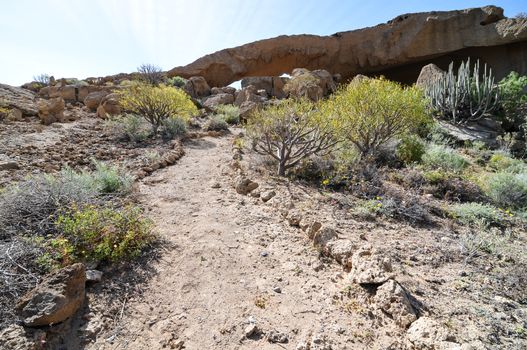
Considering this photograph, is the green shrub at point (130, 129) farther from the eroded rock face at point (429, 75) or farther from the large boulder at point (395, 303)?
the eroded rock face at point (429, 75)

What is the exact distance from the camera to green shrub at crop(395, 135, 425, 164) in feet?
21.3

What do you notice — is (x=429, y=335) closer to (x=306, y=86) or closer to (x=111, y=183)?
(x=111, y=183)

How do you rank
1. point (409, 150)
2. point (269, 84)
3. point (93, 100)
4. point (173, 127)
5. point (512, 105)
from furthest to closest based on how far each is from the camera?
1. point (269, 84)
2. point (93, 100)
3. point (512, 105)
4. point (173, 127)
5. point (409, 150)

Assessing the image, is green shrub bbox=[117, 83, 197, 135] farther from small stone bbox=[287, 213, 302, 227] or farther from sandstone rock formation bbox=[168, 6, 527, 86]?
sandstone rock formation bbox=[168, 6, 527, 86]

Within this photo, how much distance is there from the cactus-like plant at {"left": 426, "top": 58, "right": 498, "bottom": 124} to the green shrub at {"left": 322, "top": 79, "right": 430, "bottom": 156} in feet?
13.6

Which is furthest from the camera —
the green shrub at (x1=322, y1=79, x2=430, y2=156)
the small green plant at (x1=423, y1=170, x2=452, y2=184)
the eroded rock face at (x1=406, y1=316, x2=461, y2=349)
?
the green shrub at (x1=322, y1=79, x2=430, y2=156)

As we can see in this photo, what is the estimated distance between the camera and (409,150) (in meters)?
6.57

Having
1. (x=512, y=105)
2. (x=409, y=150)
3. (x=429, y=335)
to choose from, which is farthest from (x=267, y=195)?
(x=512, y=105)

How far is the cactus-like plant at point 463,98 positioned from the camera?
920cm

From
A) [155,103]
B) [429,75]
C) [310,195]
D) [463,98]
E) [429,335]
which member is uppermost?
[155,103]

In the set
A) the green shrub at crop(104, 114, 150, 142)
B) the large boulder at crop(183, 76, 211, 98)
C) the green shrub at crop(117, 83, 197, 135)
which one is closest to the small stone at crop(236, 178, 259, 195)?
the green shrub at crop(104, 114, 150, 142)

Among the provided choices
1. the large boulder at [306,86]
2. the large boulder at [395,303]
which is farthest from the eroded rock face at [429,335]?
the large boulder at [306,86]

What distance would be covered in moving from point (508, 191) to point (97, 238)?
6.05 meters

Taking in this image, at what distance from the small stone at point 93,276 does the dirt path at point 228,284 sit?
0.38 meters
